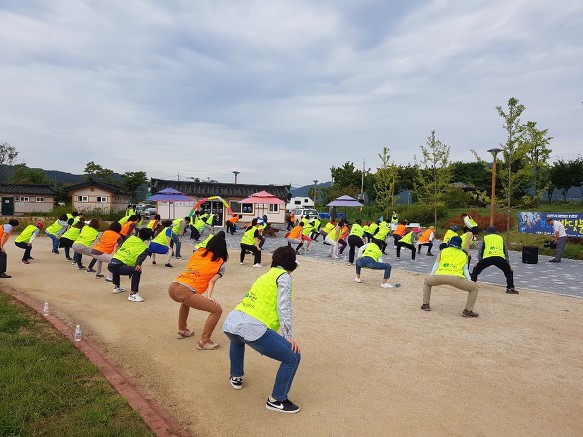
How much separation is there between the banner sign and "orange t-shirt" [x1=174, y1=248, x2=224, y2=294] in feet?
64.7

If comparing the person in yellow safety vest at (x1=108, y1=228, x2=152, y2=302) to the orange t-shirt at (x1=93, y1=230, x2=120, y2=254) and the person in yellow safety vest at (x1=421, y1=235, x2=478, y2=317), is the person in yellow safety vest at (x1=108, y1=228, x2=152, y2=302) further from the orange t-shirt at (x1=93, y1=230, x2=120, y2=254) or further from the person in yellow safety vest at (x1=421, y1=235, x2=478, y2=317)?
the person in yellow safety vest at (x1=421, y1=235, x2=478, y2=317)

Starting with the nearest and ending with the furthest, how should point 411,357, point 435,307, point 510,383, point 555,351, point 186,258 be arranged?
1. point 510,383
2. point 411,357
3. point 555,351
4. point 435,307
5. point 186,258

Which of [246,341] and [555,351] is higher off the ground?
[246,341]

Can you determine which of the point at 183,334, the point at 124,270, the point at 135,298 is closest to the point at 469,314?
the point at 183,334

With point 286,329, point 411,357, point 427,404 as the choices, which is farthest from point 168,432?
point 411,357

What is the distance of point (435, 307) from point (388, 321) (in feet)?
5.50

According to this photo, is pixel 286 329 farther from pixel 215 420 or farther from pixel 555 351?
pixel 555 351

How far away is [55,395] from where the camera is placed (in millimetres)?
4129

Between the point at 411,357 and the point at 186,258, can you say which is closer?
the point at 411,357

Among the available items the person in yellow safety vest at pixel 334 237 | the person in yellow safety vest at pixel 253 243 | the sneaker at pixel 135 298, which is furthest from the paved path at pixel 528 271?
the sneaker at pixel 135 298

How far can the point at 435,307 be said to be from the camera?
8.74 meters

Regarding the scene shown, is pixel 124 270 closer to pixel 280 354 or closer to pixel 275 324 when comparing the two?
pixel 275 324

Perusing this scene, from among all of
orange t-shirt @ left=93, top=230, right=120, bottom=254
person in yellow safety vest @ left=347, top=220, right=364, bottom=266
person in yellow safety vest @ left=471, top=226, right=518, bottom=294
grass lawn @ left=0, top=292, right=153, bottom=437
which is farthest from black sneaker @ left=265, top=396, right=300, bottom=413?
person in yellow safety vest @ left=347, top=220, right=364, bottom=266

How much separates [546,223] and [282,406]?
21.0 m
